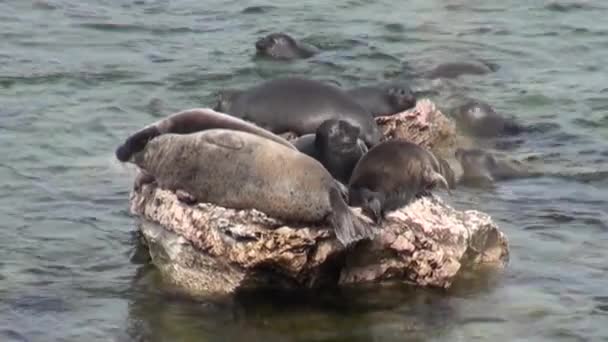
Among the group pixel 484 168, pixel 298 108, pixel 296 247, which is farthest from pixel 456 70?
pixel 296 247

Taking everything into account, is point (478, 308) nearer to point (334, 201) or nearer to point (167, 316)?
point (334, 201)

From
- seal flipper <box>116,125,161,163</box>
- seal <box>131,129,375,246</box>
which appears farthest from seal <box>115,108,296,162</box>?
seal <box>131,129,375,246</box>

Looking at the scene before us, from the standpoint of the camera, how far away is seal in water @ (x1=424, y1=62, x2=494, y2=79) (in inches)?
475

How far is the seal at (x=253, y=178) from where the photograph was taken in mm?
6438

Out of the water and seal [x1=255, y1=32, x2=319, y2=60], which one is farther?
seal [x1=255, y1=32, x2=319, y2=60]

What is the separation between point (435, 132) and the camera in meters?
9.79

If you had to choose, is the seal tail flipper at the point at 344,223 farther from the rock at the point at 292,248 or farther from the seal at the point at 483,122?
the seal at the point at 483,122

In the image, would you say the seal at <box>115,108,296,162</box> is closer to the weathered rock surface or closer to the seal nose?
the weathered rock surface

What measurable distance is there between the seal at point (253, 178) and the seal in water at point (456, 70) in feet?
17.9

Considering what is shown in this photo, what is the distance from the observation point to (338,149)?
293 inches

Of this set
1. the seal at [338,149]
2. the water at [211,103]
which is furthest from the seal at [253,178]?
the seal at [338,149]

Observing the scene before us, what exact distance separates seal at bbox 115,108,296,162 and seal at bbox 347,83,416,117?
2457 mm

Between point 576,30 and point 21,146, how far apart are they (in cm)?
676

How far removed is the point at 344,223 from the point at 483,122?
4.15m
